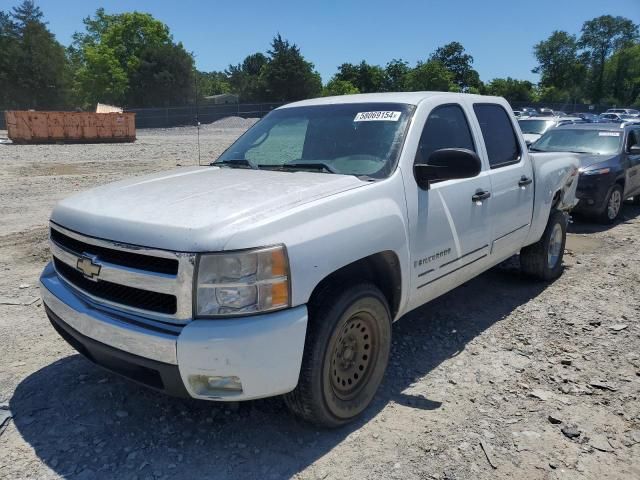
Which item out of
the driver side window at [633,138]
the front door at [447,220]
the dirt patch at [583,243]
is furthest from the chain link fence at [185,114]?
the front door at [447,220]

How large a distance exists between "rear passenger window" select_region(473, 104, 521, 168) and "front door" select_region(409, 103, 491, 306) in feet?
1.00

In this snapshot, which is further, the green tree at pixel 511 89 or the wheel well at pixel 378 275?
the green tree at pixel 511 89

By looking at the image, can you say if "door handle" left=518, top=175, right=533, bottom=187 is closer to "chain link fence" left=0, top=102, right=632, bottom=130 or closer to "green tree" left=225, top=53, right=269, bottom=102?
"chain link fence" left=0, top=102, right=632, bottom=130

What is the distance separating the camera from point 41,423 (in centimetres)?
303

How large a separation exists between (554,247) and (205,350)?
15.1 feet

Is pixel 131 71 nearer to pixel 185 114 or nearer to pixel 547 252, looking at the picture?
pixel 185 114

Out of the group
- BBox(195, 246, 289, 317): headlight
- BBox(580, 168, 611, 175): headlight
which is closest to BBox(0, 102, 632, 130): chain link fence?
BBox(580, 168, 611, 175): headlight

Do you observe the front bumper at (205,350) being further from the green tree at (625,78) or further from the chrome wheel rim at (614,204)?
the green tree at (625,78)

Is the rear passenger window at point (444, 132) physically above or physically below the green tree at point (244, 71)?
below

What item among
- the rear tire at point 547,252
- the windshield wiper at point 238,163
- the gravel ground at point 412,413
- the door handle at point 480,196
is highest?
the windshield wiper at point 238,163

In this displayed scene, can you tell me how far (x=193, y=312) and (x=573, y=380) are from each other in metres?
2.76

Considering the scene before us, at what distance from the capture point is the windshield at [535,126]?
14755 millimetres

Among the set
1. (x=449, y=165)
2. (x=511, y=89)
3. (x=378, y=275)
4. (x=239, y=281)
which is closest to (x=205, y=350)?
(x=239, y=281)

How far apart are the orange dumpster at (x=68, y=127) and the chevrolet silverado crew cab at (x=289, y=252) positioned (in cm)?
2987
